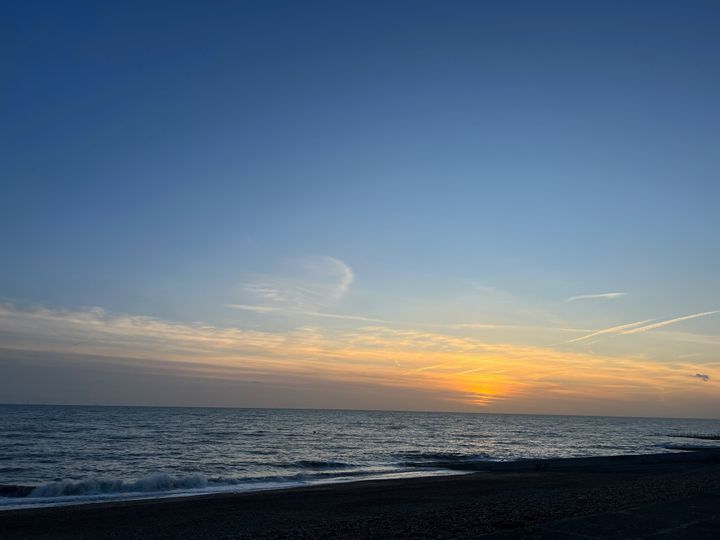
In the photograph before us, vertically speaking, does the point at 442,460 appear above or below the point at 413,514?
below

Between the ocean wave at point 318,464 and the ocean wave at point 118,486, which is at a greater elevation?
the ocean wave at point 118,486

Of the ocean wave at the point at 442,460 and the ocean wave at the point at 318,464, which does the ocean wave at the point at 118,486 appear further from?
the ocean wave at the point at 442,460

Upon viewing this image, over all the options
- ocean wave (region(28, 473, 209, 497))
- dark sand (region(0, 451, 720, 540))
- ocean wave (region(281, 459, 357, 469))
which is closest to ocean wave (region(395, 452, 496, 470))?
ocean wave (region(281, 459, 357, 469))

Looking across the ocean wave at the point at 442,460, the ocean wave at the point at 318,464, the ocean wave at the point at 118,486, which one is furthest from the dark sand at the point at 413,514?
the ocean wave at the point at 442,460

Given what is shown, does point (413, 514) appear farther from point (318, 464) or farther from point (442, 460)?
point (442, 460)

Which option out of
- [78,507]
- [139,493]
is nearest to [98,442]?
[139,493]

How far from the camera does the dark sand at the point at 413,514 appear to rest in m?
14.9

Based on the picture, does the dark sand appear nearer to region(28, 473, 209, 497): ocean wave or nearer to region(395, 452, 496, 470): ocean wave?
region(28, 473, 209, 497): ocean wave

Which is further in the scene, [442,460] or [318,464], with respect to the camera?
[442,460]

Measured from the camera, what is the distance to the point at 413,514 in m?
19.1

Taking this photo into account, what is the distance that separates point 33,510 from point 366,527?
50.1 ft

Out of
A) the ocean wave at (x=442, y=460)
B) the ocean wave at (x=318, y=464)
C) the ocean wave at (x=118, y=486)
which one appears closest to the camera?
the ocean wave at (x=118, y=486)

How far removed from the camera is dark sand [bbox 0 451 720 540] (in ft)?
49.0

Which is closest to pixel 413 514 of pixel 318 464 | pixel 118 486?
pixel 118 486
